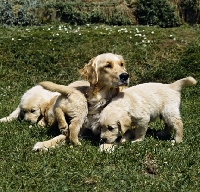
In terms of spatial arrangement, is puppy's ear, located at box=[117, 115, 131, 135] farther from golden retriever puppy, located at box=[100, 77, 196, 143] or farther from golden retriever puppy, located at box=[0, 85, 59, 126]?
golden retriever puppy, located at box=[0, 85, 59, 126]

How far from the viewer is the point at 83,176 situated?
4.99 meters

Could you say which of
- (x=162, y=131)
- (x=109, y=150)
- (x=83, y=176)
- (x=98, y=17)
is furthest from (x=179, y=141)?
(x=98, y=17)

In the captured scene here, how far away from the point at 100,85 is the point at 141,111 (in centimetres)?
73

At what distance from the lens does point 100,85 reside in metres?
6.47

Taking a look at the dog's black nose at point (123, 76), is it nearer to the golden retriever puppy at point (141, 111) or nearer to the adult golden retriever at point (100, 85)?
the adult golden retriever at point (100, 85)

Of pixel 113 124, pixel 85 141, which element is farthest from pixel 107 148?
pixel 85 141

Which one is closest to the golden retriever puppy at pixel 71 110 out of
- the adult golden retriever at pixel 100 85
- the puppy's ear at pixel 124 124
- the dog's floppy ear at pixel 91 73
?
the adult golden retriever at pixel 100 85

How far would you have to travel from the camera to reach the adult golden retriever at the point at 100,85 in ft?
20.8

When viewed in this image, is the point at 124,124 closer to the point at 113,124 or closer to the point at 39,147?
the point at 113,124

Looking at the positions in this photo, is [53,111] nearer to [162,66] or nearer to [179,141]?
[179,141]

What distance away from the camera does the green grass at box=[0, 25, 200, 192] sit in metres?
4.93

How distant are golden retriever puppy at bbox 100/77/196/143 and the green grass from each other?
0.23 metres

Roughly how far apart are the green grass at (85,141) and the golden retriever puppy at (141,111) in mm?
233

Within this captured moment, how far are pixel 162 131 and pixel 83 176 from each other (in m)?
2.25
